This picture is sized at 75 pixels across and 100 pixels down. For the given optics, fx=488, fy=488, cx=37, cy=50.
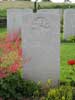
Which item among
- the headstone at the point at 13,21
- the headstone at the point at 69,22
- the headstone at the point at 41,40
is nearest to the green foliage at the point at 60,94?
the headstone at the point at 41,40

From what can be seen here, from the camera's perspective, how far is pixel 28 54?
30.2 feet

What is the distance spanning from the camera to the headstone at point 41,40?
29.9ft

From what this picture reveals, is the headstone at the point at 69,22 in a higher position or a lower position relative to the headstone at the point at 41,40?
lower

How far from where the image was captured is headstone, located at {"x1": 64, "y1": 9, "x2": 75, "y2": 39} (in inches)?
746

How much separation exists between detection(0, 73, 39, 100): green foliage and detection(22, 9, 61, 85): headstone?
1.51ft

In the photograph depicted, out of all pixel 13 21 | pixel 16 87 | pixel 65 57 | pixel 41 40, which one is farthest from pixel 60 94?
pixel 13 21

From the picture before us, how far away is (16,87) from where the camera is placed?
28.2 feet

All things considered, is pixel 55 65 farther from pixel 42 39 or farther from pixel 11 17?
Result: pixel 11 17

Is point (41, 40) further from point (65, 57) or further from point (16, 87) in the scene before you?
point (65, 57)

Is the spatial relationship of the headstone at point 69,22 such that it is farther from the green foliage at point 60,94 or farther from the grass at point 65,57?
the green foliage at point 60,94

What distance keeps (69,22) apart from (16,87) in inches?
429

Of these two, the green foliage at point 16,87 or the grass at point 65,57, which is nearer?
the green foliage at point 16,87

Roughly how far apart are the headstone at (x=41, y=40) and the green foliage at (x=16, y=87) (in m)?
0.46

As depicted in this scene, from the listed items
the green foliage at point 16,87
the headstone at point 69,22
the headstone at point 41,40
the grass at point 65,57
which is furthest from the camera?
the headstone at point 69,22
